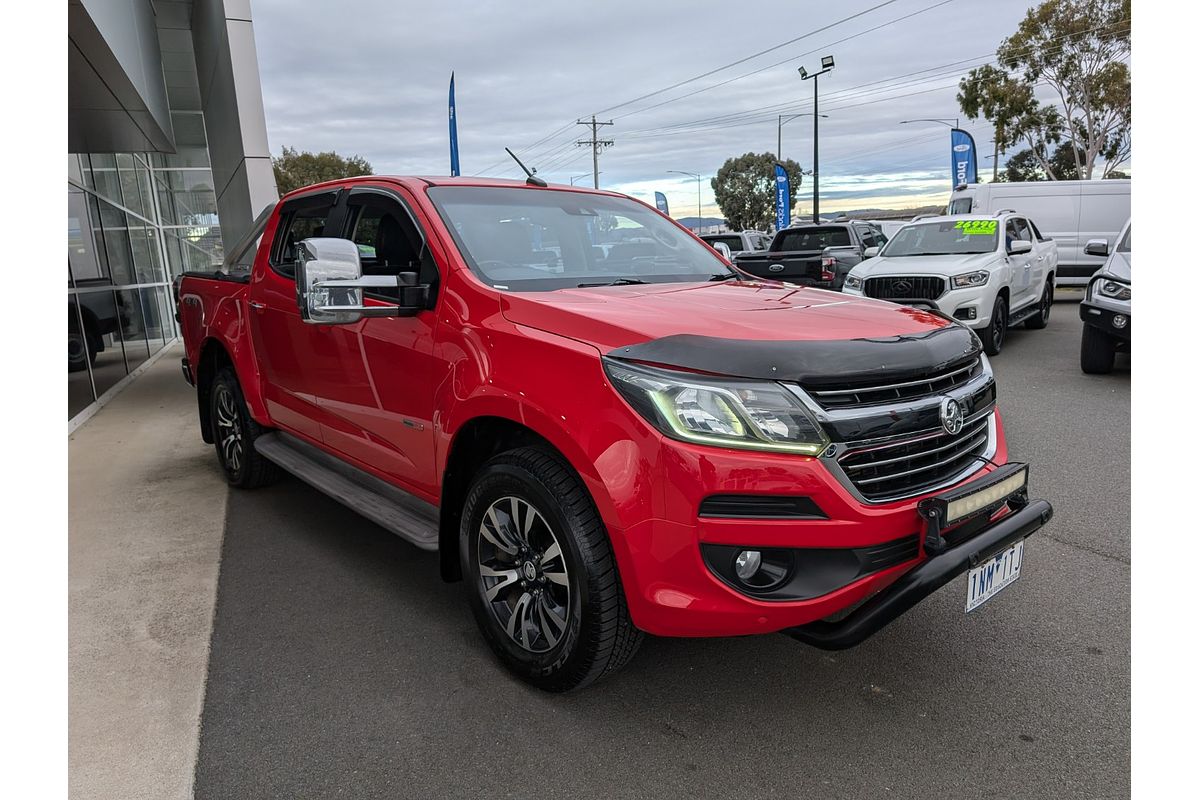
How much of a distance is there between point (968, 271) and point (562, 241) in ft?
24.5

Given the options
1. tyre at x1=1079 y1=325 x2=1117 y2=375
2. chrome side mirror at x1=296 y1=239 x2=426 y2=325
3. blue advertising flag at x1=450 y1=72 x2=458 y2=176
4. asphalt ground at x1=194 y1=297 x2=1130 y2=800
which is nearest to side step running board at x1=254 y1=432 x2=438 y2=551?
asphalt ground at x1=194 y1=297 x2=1130 y2=800

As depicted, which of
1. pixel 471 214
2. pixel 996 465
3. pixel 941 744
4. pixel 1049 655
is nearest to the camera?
pixel 941 744

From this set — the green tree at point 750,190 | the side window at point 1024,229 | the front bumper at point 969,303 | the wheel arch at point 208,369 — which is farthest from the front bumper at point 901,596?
the green tree at point 750,190

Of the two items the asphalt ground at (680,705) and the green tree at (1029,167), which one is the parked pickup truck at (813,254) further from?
the green tree at (1029,167)

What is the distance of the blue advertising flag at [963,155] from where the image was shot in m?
31.6

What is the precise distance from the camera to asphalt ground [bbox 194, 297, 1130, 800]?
2.42 meters

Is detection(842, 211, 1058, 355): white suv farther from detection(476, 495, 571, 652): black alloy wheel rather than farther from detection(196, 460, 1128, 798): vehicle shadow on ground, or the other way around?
detection(476, 495, 571, 652): black alloy wheel

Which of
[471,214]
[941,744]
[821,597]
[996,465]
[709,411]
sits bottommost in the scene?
[941,744]

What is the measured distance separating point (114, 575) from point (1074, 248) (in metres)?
16.9

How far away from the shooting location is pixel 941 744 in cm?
255

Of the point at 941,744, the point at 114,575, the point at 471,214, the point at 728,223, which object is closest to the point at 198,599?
the point at 114,575

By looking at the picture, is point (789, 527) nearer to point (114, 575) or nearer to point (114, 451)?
point (114, 575)

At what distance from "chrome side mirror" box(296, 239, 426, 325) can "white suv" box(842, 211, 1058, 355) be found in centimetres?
738

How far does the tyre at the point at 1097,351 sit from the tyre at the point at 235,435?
8001mm
